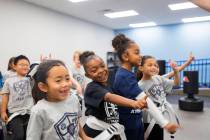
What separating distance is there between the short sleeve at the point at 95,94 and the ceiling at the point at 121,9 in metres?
5.17

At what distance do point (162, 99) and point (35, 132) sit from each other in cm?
135

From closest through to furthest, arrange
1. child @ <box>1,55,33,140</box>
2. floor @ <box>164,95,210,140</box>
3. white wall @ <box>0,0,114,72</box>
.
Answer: child @ <box>1,55,33,140</box> → floor @ <box>164,95,210,140</box> → white wall @ <box>0,0,114,72</box>

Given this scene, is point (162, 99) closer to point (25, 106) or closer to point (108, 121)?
point (108, 121)

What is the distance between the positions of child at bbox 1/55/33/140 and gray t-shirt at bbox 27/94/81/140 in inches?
50.7

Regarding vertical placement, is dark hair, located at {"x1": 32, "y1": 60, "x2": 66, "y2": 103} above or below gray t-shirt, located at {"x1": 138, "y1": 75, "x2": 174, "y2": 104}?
above

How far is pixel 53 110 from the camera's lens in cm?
139

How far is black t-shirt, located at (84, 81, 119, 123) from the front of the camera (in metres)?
1.52

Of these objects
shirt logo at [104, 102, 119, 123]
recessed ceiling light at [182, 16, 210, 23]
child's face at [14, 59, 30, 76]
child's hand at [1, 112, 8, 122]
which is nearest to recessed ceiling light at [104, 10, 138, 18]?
recessed ceiling light at [182, 16, 210, 23]

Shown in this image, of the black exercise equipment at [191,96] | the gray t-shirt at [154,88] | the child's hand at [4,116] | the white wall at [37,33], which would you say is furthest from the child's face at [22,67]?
the black exercise equipment at [191,96]

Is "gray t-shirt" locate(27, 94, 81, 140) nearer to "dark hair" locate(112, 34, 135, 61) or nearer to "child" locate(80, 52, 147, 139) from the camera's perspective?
"child" locate(80, 52, 147, 139)

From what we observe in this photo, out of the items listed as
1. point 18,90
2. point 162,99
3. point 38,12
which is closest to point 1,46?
point 38,12

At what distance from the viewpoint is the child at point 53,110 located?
4.40 ft

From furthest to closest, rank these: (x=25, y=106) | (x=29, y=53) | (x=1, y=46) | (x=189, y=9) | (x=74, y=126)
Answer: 1. (x=189, y=9)
2. (x=29, y=53)
3. (x=1, y=46)
4. (x=25, y=106)
5. (x=74, y=126)

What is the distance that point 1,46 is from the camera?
17.9 feet
